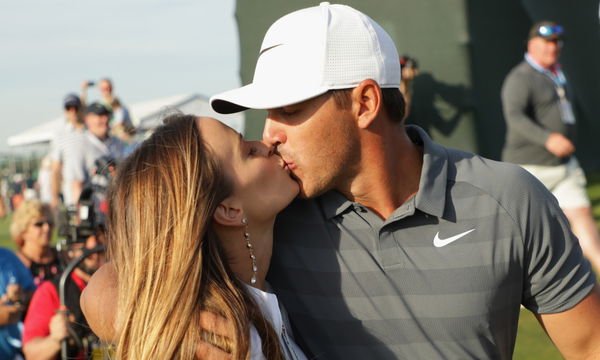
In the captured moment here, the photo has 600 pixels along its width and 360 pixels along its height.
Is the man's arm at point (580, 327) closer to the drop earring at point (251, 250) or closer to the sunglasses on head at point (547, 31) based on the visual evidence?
the drop earring at point (251, 250)

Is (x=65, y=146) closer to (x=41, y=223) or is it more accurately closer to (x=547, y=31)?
(x=41, y=223)

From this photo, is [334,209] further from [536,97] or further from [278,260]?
[536,97]

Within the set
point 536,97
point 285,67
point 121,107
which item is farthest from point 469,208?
point 121,107

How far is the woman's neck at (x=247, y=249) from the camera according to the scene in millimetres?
2422

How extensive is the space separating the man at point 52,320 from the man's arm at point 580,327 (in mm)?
2731

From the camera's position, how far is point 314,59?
2621 mm

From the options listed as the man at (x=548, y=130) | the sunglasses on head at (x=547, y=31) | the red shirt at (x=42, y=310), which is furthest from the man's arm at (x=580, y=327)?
the sunglasses on head at (x=547, y=31)

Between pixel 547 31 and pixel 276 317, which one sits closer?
pixel 276 317

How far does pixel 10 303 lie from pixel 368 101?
3077mm

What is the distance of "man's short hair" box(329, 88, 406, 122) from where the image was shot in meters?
2.65

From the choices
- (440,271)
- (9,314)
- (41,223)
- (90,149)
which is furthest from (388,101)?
(90,149)

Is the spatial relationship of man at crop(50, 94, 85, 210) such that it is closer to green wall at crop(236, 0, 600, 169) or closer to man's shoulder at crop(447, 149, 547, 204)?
green wall at crop(236, 0, 600, 169)

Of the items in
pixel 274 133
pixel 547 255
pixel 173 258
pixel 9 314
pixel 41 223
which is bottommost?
pixel 9 314

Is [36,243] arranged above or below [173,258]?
below
